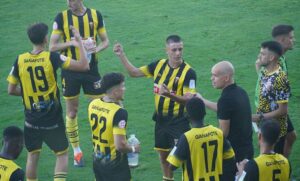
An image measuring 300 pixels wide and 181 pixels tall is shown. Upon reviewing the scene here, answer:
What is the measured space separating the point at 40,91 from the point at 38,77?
9.7 inches

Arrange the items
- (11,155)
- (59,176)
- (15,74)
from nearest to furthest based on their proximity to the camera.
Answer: (11,155), (15,74), (59,176)

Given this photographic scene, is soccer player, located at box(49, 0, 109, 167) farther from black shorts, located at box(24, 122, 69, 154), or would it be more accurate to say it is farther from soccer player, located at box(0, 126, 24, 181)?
soccer player, located at box(0, 126, 24, 181)

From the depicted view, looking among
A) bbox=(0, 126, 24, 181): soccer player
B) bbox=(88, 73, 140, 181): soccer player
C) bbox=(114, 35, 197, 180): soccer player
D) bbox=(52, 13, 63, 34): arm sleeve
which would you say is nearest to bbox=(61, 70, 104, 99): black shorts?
bbox=(52, 13, 63, 34): arm sleeve

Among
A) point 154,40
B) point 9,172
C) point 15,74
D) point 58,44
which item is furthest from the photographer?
point 154,40

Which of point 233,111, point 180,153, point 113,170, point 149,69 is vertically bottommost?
point 113,170

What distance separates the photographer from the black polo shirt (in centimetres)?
809

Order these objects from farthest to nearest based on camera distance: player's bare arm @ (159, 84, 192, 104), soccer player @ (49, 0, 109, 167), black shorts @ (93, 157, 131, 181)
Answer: soccer player @ (49, 0, 109, 167) < player's bare arm @ (159, 84, 192, 104) < black shorts @ (93, 157, 131, 181)

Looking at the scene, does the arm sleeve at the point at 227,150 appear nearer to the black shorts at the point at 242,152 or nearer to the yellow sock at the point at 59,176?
the black shorts at the point at 242,152

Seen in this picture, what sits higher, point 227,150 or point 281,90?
point 281,90

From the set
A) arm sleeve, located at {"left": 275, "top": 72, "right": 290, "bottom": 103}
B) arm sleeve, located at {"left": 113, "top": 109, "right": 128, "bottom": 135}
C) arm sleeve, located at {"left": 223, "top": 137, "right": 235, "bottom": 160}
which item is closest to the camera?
arm sleeve, located at {"left": 223, "top": 137, "right": 235, "bottom": 160}

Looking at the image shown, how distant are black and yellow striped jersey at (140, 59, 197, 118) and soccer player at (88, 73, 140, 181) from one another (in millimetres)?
1268

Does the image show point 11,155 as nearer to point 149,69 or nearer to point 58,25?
point 149,69

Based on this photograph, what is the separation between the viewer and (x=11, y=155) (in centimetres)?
702

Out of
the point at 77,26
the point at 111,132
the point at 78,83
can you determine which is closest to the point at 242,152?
the point at 111,132
